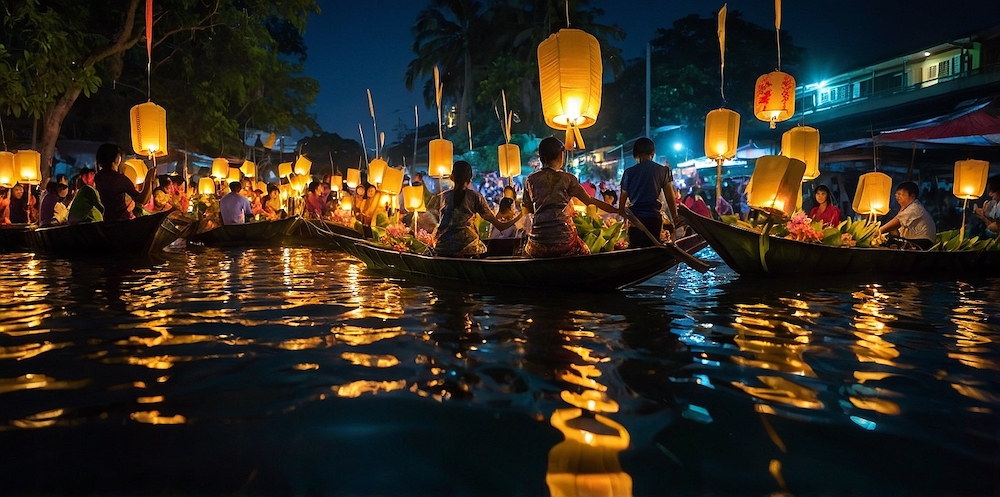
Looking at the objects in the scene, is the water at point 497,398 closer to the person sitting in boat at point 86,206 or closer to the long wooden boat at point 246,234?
the person sitting in boat at point 86,206

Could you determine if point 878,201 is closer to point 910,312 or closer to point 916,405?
point 910,312

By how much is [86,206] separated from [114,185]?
1.24m

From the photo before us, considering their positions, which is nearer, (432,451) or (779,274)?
(432,451)

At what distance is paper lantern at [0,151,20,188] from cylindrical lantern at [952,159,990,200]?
1821cm

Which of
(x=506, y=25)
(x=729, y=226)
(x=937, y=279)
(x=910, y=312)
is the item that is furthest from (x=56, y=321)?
(x=506, y=25)

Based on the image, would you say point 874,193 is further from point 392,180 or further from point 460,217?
point 392,180

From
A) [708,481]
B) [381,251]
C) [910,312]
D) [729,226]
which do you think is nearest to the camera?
[708,481]

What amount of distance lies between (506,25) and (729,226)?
85.1ft

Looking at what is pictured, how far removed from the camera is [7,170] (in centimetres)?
1360

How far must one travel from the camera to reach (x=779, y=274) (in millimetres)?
8008

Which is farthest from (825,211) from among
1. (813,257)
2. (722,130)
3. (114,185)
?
(114,185)

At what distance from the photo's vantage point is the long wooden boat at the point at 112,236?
9.88m

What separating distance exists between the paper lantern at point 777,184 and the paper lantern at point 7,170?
49.6ft

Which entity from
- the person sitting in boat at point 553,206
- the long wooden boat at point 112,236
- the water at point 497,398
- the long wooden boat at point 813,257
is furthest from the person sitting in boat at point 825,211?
the long wooden boat at point 112,236
